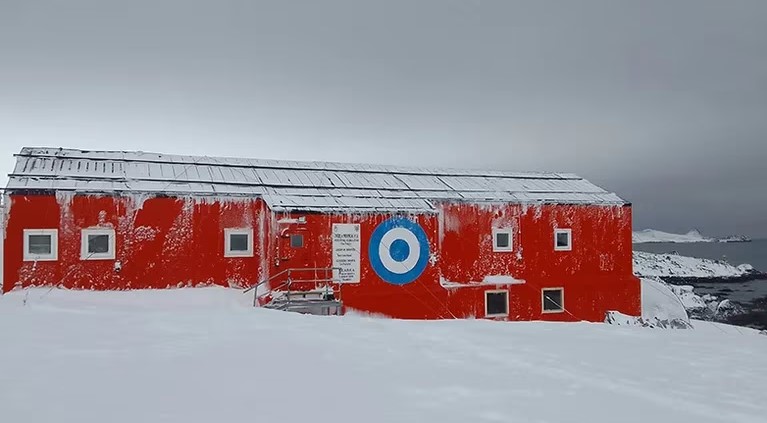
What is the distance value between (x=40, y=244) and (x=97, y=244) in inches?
57.1

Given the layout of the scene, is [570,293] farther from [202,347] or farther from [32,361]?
[32,361]

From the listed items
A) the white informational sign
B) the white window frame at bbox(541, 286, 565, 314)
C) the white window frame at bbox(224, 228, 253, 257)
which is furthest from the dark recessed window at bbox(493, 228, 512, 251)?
the white window frame at bbox(224, 228, 253, 257)

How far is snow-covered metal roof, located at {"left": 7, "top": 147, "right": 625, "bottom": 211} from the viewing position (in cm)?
1612

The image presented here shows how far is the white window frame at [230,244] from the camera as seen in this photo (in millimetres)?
16797

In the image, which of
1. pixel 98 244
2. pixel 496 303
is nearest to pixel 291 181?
pixel 98 244

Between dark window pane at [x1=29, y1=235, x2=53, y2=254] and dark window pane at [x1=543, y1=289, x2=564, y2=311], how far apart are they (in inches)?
684

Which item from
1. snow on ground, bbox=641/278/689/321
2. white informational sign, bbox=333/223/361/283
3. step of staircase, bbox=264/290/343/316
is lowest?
snow on ground, bbox=641/278/689/321

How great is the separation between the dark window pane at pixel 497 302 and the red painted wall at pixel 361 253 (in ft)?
0.92

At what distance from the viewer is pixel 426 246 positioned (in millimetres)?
18469

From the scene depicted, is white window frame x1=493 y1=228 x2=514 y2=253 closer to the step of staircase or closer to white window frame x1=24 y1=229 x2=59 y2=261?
the step of staircase

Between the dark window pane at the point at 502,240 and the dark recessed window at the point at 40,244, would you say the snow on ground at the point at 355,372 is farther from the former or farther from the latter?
the dark window pane at the point at 502,240

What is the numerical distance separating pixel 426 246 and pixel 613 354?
11.7 meters

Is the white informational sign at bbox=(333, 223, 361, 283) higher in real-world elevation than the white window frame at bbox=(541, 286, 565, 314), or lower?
higher

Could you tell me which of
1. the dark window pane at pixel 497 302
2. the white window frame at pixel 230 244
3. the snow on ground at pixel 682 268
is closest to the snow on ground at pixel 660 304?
the dark window pane at pixel 497 302
